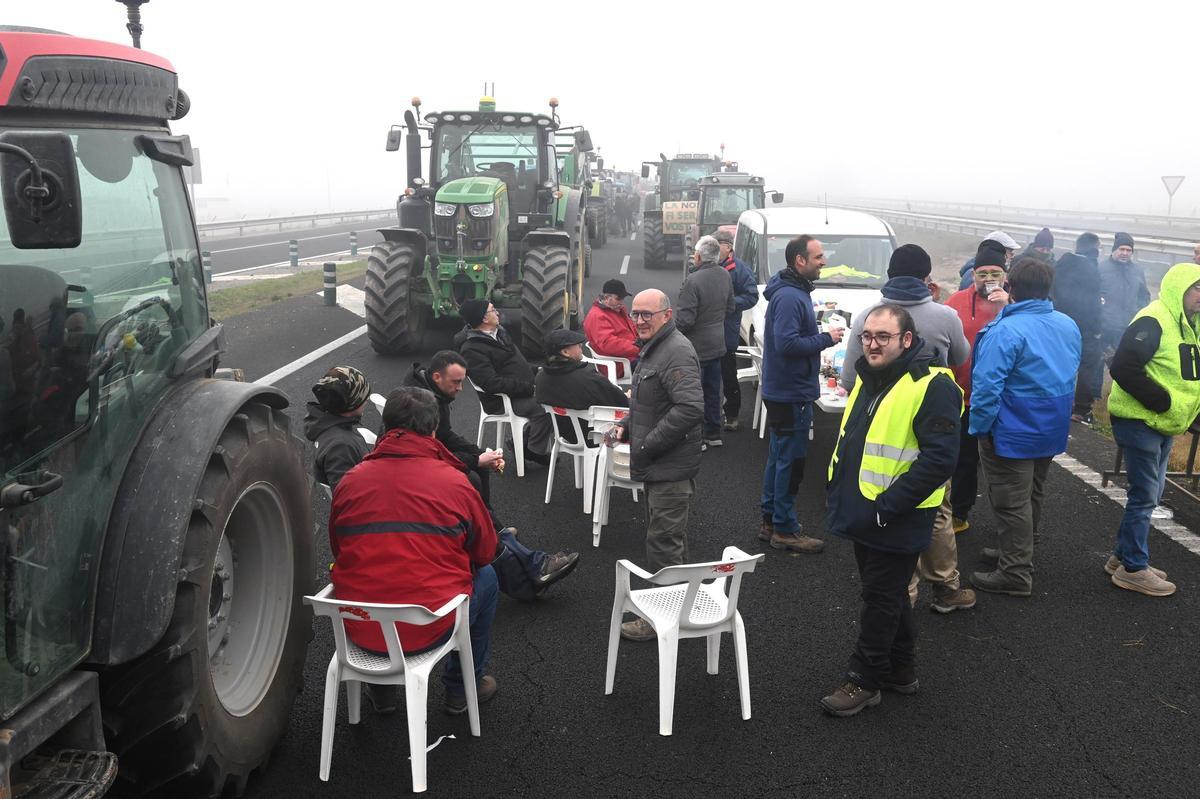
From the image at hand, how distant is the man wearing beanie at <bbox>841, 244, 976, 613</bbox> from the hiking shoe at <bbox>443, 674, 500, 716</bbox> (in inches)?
95.9

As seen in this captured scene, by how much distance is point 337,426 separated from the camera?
15.5 ft

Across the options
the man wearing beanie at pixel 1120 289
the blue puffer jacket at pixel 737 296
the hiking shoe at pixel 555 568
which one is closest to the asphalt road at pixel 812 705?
the hiking shoe at pixel 555 568

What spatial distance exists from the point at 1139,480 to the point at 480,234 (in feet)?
26.8

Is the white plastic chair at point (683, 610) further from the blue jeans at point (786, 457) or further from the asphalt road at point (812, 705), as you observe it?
the blue jeans at point (786, 457)

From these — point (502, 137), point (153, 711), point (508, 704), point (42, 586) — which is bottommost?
point (508, 704)

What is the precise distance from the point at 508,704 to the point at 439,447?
4.29 feet

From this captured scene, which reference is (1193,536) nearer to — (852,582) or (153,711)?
(852,582)

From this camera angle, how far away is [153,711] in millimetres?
3043

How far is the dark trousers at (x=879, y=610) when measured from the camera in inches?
169

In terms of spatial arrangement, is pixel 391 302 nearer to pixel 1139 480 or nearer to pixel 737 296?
pixel 737 296

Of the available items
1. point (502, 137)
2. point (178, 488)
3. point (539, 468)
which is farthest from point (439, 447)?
point (502, 137)

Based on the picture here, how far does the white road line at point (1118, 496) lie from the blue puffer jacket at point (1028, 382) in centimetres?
171

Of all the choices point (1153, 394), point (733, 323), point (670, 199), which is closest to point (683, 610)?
point (1153, 394)

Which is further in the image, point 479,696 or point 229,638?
point 479,696
